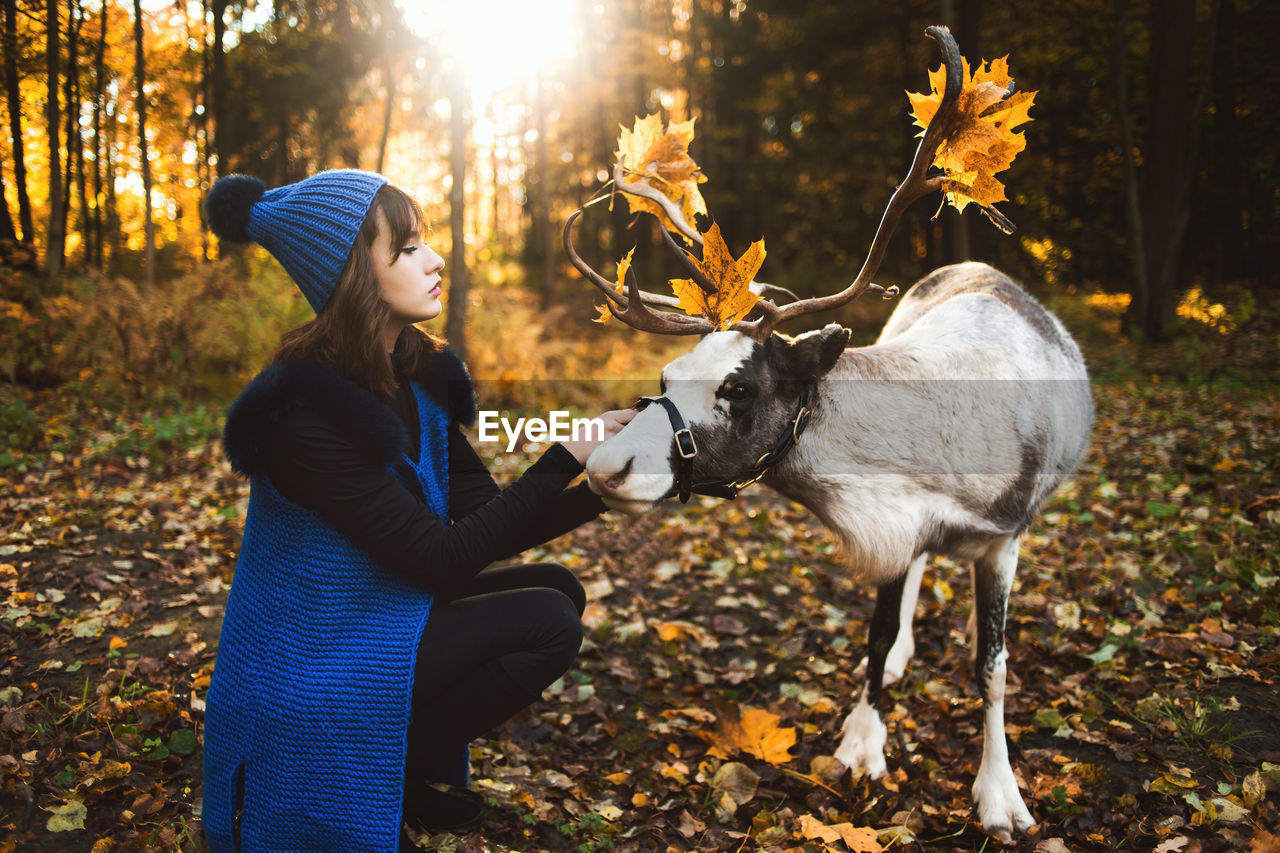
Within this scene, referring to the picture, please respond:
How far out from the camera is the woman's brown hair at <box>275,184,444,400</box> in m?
2.09

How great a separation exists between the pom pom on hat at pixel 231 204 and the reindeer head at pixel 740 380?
116 centimetres

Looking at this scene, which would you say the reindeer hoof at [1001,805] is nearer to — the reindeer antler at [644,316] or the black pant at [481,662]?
the black pant at [481,662]

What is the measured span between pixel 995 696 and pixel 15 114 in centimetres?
955

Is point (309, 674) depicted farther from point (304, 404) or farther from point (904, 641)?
point (904, 641)

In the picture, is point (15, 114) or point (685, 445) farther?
point (15, 114)

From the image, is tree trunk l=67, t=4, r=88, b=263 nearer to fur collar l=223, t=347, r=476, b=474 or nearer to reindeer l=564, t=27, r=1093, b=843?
reindeer l=564, t=27, r=1093, b=843

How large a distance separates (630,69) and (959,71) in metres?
17.1

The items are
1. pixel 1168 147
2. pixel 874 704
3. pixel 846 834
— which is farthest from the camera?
pixel 1168 147

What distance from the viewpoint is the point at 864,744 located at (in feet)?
9.86

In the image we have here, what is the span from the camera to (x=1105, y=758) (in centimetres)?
290

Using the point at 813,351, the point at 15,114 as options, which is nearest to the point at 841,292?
the point at 813,351

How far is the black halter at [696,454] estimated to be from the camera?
2.35 m

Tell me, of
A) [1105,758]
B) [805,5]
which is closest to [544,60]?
[805,5]

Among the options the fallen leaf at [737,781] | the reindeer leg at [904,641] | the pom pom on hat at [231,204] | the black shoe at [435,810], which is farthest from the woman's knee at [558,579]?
the reindeer leg at [904,641]
